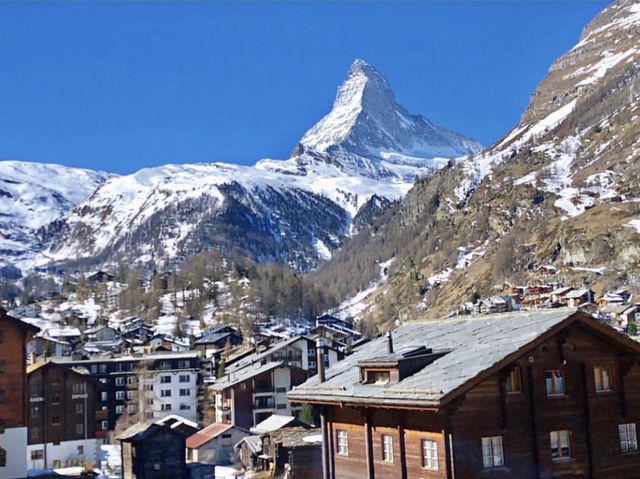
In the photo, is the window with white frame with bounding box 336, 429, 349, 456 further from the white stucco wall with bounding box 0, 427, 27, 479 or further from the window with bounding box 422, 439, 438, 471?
the white stucco wall with bounding box 0, 427, 27, 479

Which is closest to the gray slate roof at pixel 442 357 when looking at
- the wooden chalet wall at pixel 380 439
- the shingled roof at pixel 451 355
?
the shingled roof at pixel 451 355

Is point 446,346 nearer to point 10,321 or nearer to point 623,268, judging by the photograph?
point 10,321

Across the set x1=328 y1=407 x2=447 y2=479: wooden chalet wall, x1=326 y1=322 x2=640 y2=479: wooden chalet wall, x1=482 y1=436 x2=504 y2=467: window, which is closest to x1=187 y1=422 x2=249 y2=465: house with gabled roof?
x1=328 y1=407 x2=447 y2=479: wooden chalet wall

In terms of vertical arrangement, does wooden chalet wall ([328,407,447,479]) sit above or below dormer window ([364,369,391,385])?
below

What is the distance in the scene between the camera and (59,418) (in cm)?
7988

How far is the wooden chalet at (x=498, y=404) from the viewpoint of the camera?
22.5m

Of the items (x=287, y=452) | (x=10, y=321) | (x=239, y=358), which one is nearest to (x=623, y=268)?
(x=239, y=358)

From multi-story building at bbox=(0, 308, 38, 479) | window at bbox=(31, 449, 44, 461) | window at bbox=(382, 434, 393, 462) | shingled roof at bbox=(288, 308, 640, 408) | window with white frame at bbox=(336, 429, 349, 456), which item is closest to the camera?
shingled roof at bbox=(288, 308, 640, 408)

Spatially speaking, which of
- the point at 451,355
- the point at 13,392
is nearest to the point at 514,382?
the point at 451,355

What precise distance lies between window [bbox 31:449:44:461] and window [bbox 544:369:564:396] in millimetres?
62642

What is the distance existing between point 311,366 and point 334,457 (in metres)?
70.8

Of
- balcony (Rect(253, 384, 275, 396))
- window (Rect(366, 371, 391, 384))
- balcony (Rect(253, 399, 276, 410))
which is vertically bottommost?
balcony (Rect(253, 399, 276, 410))

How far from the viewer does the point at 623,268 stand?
544ft

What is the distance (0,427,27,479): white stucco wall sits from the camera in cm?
4766
